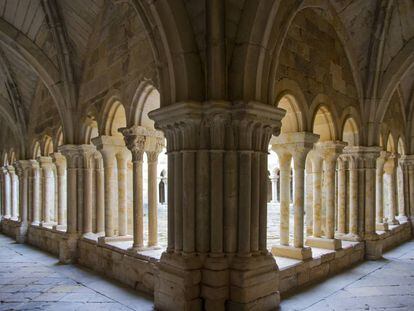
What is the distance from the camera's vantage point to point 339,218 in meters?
6.16

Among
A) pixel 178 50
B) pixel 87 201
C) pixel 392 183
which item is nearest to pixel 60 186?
pixel 87 201

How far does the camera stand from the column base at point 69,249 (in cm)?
602

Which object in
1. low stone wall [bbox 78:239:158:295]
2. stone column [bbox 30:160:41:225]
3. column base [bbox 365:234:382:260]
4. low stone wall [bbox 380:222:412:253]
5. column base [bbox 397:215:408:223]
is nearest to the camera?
low stone wall [bbox 78:239:158:295]

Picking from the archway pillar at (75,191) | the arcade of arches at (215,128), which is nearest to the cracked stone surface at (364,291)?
the arcade of arches at (215,128)

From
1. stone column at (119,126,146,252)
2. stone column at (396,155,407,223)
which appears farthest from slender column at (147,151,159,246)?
stone column at (396,155,407,223)

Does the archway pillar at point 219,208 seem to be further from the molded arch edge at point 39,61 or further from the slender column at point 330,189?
the molded arch edge at point 39,61

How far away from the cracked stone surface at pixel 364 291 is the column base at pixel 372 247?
0.25m

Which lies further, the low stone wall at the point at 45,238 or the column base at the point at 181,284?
the low stone wall at the point at 45,238

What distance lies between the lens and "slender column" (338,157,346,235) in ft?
20.1

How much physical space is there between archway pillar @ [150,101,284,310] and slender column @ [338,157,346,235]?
2.95 meters

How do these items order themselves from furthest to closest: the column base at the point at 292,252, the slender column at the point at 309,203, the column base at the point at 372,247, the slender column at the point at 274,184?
the slender column at the point at 274,184
the column base at the point at 372,247
the slender column at the point at 309,203
the column base at the point at 292,252

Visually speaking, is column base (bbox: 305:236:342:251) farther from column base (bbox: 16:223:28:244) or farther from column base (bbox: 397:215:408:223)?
column base (bbox: 16:223:28:244)

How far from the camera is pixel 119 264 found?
193 inches

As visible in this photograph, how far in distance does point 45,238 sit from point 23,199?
6.40ft
